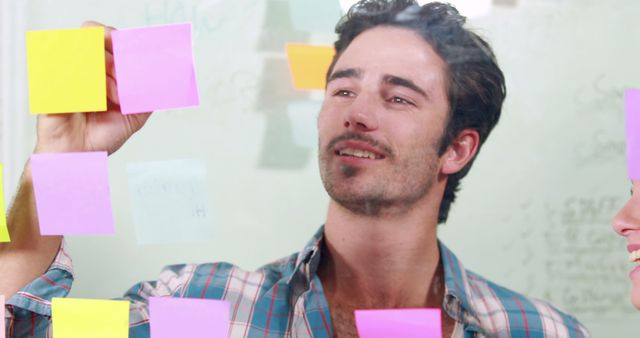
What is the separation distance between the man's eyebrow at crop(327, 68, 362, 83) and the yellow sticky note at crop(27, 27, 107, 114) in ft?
1.10

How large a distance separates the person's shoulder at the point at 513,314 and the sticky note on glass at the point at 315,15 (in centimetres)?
42

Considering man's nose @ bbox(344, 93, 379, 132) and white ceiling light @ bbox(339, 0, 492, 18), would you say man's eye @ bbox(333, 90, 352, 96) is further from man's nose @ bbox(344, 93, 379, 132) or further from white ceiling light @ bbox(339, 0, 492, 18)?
white ceiling light @ bbox(339, 0, 492, 18)

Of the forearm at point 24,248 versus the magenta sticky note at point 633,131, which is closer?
the magenta sticky note at point 633,131

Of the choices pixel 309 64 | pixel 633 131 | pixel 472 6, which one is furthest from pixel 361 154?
pixel 633 131

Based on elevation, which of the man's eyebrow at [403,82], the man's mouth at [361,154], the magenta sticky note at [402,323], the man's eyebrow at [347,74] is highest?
the man's eyebrow at [347,74]

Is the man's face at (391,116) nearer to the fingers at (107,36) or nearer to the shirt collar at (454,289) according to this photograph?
the shirt collar at (454,289)

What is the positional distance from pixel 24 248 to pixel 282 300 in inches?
Answer: 15.9

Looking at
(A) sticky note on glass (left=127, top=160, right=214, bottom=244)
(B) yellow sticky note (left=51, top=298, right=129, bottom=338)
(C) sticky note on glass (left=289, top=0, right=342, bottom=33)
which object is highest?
(C) sticky note on glass (left=289, top=0, right=342, bottom=33)

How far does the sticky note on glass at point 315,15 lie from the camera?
1.09 metres

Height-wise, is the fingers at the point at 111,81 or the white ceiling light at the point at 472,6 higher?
the white ceiling light at the point at 472,6

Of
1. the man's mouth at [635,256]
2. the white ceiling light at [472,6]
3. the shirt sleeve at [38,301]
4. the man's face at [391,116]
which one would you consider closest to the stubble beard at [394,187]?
the man's face at [391,116]

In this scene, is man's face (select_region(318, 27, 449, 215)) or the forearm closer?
man's face (select_region(318, 27, 449, 215))

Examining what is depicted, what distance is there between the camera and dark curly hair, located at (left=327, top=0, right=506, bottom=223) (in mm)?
1036

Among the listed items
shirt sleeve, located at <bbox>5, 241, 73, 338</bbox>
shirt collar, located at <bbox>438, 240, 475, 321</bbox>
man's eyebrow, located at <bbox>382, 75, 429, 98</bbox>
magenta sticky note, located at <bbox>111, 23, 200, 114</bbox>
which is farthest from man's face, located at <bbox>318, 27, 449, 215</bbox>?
shirt sleeve, located at <bbox>5, 241, 73, 338</bbox>
